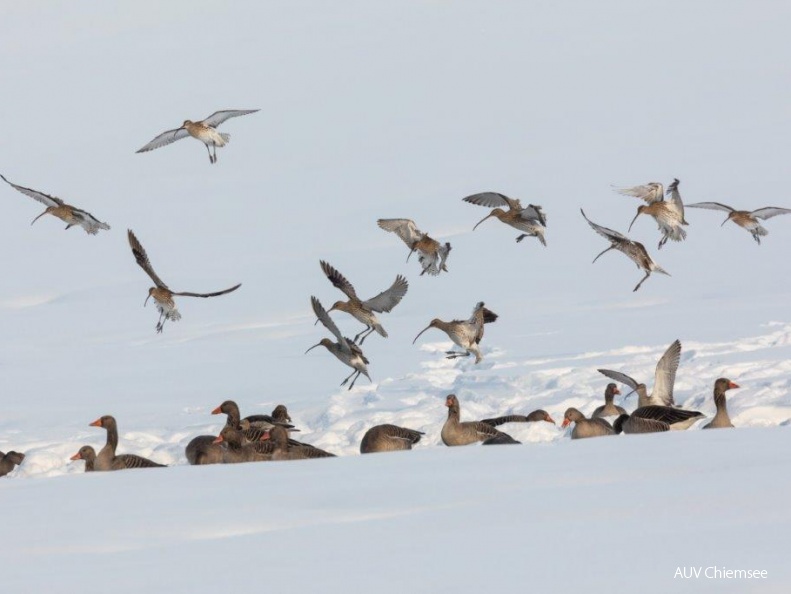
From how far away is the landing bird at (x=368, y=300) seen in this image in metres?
15.0

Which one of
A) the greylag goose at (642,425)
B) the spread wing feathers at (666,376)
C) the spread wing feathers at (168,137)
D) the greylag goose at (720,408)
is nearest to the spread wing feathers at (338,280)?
the greylag goose at (642,425)

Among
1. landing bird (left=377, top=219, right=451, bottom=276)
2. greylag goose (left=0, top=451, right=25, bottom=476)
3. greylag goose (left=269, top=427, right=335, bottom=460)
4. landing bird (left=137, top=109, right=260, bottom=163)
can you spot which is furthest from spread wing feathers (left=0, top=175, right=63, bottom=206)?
greylag goose (left=269, top=427, right=335, bottom=460)

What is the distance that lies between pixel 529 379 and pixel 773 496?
16576 millimetres

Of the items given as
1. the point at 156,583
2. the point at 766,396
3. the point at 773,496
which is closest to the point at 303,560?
the point at 156,583

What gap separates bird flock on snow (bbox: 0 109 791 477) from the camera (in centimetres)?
1391

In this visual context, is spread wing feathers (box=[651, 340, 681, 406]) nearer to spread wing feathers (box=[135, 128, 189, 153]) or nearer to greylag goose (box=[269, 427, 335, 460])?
greylag goose (box=[269, 427, 335, 460])

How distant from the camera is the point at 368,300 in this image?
51.2 feet

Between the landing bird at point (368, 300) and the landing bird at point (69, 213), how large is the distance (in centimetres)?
320

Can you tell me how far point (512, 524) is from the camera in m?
6.89

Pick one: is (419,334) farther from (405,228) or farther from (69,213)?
(69,213)

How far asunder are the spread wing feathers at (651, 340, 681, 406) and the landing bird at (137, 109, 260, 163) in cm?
688

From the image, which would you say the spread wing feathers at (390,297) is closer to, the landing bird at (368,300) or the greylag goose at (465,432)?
the landing bird at (368,300)

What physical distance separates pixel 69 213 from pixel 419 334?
533 centimetres

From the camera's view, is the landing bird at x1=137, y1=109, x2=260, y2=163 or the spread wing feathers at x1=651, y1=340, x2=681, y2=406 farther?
the landing bird at x1=137, y1=109, x2=260, y2=163
